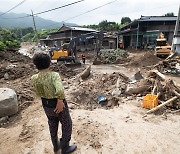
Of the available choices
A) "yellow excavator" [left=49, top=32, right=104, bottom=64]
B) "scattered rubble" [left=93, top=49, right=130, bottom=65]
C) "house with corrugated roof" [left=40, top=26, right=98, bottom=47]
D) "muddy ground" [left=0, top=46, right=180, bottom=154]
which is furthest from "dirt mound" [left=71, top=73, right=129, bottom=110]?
"house with corrugated roof" [left=40, top=26, right=98, bottom=47]

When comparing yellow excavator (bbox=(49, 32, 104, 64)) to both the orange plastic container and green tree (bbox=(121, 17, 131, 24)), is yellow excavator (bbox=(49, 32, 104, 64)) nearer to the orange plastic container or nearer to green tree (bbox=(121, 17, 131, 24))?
the orange plastic container

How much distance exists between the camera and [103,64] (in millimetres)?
17094

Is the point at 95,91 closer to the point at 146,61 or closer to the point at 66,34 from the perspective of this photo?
the point at 146,61

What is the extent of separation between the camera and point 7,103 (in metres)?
4.82

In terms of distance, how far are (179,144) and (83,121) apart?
208 centimetres

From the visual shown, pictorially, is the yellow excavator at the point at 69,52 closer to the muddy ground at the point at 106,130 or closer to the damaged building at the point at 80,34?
the muddy ground at the point at 106,130

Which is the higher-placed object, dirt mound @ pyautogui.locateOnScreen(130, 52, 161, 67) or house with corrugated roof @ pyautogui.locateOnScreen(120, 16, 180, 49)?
house with corrugated roof @ pyautogui.locateOnScreen(120, 16, 180, 49)

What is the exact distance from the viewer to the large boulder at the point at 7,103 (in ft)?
15.6

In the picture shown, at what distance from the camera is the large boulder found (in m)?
4.77

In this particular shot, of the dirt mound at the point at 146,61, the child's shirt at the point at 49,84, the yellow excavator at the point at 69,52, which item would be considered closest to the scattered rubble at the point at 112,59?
the dirt mound at the point at 146,61

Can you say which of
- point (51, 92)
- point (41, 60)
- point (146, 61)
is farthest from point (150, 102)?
point (146, 61)

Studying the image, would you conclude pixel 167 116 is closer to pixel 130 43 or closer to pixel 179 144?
pixel 179 144

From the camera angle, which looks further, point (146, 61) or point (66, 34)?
point (66, 34)

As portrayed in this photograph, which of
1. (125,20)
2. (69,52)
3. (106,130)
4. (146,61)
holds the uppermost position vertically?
(125,20)
